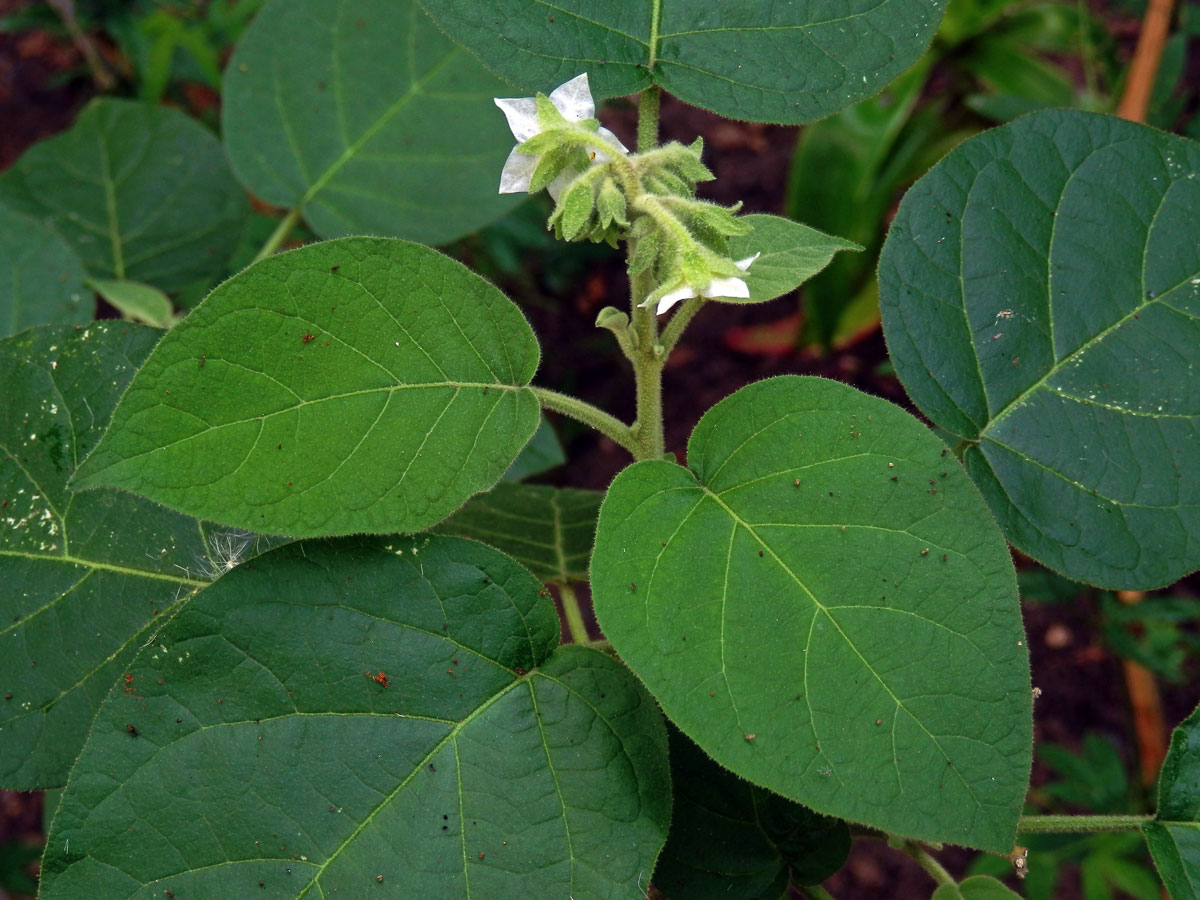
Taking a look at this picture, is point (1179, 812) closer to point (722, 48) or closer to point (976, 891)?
point (976, 891)

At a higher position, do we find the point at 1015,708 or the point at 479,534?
the point at 1015,708

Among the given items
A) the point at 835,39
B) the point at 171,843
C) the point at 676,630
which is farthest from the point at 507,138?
the point at 171,843

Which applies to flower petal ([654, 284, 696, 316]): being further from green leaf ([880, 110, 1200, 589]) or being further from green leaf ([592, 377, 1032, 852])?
green leaf ([880, 110, 1200, 589])

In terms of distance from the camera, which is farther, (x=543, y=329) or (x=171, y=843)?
(x=543, y=329)

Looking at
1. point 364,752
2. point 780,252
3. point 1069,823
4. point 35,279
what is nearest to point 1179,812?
point 1069,823

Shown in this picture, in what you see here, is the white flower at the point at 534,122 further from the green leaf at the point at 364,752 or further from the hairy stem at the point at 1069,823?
the hairy stem at the point at 1069,823

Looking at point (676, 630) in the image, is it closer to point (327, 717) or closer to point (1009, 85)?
point (327, 717)

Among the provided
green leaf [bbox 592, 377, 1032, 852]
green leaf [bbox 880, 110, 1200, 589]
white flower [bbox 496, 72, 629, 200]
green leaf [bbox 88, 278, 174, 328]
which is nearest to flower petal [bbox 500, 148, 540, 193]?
white flower [bbox 496, 72, 629, 200]
